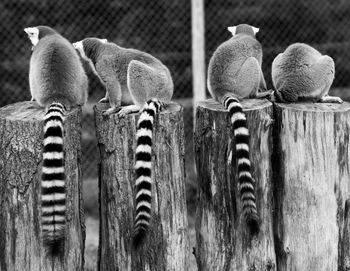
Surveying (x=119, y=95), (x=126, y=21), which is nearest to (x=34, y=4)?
(x=126, y=21)

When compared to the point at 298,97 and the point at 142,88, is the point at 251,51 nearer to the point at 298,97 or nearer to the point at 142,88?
the point at 298,97

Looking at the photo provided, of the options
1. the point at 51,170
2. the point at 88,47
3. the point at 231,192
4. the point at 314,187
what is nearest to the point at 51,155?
the point at 51,170

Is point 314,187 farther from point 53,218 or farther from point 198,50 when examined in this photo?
point 198,50

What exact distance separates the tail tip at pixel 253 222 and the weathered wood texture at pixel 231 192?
0.10 m

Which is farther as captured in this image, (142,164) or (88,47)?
(88,47)

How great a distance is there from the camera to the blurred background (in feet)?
30.5

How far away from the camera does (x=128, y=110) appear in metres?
5.13

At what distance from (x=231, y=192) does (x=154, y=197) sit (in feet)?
1.79

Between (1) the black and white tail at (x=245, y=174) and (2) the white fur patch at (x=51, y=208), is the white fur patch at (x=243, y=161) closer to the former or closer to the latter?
(1) the black and white tail at (x=245, y=174)

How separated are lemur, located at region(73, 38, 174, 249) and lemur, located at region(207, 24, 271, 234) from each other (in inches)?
16.8

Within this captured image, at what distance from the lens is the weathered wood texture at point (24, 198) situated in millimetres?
4699

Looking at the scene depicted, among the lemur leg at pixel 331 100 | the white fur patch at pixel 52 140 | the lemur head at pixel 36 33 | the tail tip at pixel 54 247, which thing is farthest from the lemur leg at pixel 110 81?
the lemur leg at pixel 331 100

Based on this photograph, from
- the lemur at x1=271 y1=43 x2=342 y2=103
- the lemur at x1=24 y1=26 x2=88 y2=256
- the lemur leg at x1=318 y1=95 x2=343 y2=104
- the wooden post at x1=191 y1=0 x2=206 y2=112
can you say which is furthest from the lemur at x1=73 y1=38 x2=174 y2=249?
the wooden post at x1=191 y1=0 x2=206 y2=112

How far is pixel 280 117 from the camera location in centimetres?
503
